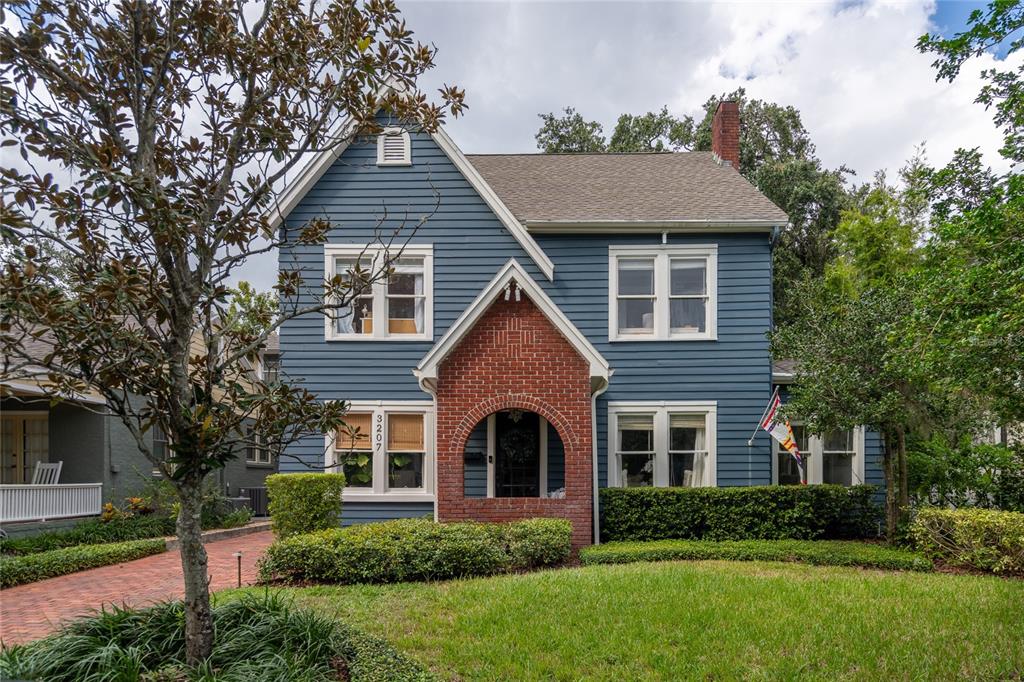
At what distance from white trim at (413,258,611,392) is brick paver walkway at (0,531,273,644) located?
429cm

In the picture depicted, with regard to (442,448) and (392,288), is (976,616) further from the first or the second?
(392,288)

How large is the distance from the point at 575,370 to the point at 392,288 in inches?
181

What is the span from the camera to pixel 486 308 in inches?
477

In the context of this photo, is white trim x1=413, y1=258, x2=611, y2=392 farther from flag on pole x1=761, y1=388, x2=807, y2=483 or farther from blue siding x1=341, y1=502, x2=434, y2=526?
flag on pole x1=761, y1=388, x2=807, y2=483

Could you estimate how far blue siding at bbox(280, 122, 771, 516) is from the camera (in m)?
14.5

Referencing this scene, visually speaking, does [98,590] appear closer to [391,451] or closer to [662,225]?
[391,451]

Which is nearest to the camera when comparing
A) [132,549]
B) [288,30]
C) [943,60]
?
[288,30]

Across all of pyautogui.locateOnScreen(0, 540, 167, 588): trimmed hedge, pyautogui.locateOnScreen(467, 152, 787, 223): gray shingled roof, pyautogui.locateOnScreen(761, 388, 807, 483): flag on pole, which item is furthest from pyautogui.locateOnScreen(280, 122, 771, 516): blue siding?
pyautogui.locateOnScreen(0, 540, 167, 588): trimmed hedge

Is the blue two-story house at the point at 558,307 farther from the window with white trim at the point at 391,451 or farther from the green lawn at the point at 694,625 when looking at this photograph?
the green lawn at the point at 694,625

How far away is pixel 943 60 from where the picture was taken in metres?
9.96

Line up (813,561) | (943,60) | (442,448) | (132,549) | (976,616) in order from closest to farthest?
1. (976,616)
2. (943,60)
3. (813,561)
4. (442,448)
5. (132,549)

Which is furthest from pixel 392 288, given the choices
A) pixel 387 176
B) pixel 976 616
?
pixel 976 616

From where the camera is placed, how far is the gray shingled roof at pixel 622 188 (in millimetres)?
14852

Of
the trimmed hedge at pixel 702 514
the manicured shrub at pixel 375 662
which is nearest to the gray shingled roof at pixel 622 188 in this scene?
the trimmed hedge at pixel 702 514
